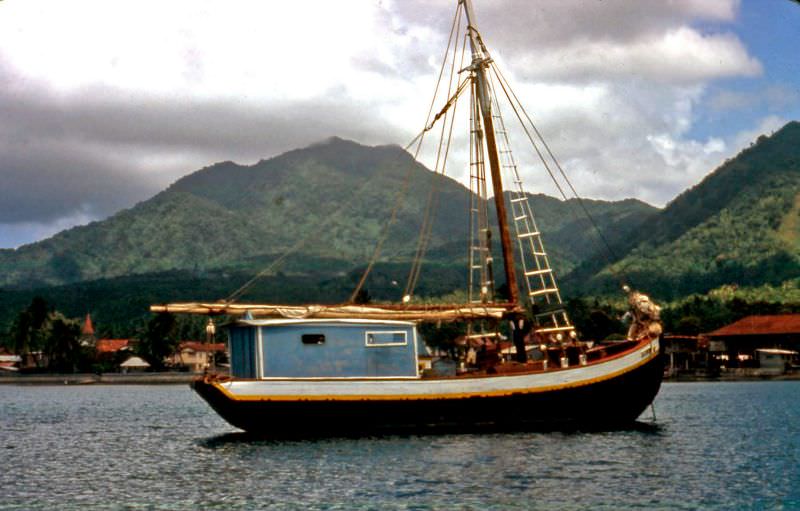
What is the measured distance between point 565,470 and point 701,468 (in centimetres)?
488

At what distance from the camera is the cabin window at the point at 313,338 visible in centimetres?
A: 4012

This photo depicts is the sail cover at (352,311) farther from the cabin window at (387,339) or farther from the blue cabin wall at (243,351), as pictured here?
the cabin window at (387,339)

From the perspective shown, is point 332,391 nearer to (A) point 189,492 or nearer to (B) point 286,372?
(B) point 286,372

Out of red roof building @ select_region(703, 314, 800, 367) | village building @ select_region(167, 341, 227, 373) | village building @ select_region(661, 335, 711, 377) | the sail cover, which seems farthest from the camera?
village building @ select_region(167, 341, 227, 373)

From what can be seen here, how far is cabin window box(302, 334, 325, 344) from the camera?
4012 centimetres

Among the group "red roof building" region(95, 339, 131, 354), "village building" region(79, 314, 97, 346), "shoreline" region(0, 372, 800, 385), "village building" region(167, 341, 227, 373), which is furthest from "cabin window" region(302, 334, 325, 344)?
"village building" region(79, 314, 97, 346)

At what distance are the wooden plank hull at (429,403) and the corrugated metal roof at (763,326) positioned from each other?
89.4 metres

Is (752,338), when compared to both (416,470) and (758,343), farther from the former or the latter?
(416,470)

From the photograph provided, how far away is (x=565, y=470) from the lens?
31234 millimetres

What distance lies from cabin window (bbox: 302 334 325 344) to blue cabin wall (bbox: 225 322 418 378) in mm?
100

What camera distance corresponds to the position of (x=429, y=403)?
40.3m

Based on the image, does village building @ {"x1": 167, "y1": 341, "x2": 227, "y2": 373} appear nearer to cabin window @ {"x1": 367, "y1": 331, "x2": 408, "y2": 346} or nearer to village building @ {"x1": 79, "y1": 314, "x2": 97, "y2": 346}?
village building @ {"x1": 79, "y1": 314, "x2": 97, "y2": 346}

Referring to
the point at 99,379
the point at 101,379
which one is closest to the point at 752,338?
the point at 101,379

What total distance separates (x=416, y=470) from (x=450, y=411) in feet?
31.2
